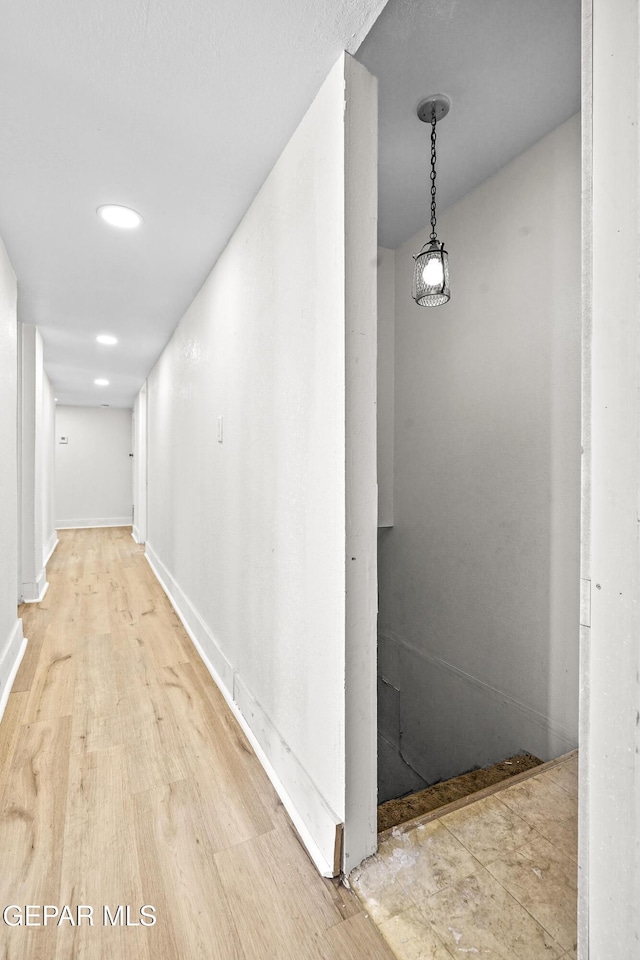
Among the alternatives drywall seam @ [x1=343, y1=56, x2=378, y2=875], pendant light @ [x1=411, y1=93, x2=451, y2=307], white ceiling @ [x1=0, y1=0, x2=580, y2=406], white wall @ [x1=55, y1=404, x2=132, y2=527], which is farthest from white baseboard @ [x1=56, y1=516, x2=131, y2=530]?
drywall seam @ [x1=343, y1=56, x2=378, y2=875]

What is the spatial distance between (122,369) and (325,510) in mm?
4764

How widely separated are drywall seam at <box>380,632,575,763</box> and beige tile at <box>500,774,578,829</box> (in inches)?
14.5

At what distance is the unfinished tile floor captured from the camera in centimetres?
109

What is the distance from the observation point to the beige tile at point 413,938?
1063 mm

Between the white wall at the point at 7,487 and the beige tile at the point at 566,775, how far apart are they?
2.25m

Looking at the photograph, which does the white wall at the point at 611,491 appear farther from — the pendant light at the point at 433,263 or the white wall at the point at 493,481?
the white wall at the point at 493,481

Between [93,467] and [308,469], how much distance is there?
831 cm

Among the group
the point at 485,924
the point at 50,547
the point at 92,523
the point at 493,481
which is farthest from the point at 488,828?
the point at 92,523

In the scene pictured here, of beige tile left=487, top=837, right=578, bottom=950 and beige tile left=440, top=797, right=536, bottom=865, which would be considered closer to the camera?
beige tile left=487, top=837, right=578, bottom=950

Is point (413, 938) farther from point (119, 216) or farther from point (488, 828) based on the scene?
point (119, 216)

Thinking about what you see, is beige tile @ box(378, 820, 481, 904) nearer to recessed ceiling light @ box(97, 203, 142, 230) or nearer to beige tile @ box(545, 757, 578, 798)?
beige tile @ box(545, 757, 578, 798)

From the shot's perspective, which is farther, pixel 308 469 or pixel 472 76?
pixel 472 76

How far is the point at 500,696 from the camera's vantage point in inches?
89.1

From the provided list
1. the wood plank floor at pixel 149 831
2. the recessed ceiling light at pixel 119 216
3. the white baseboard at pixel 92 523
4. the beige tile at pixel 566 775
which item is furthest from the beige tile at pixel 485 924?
the white baseboard at pixel 92 523
